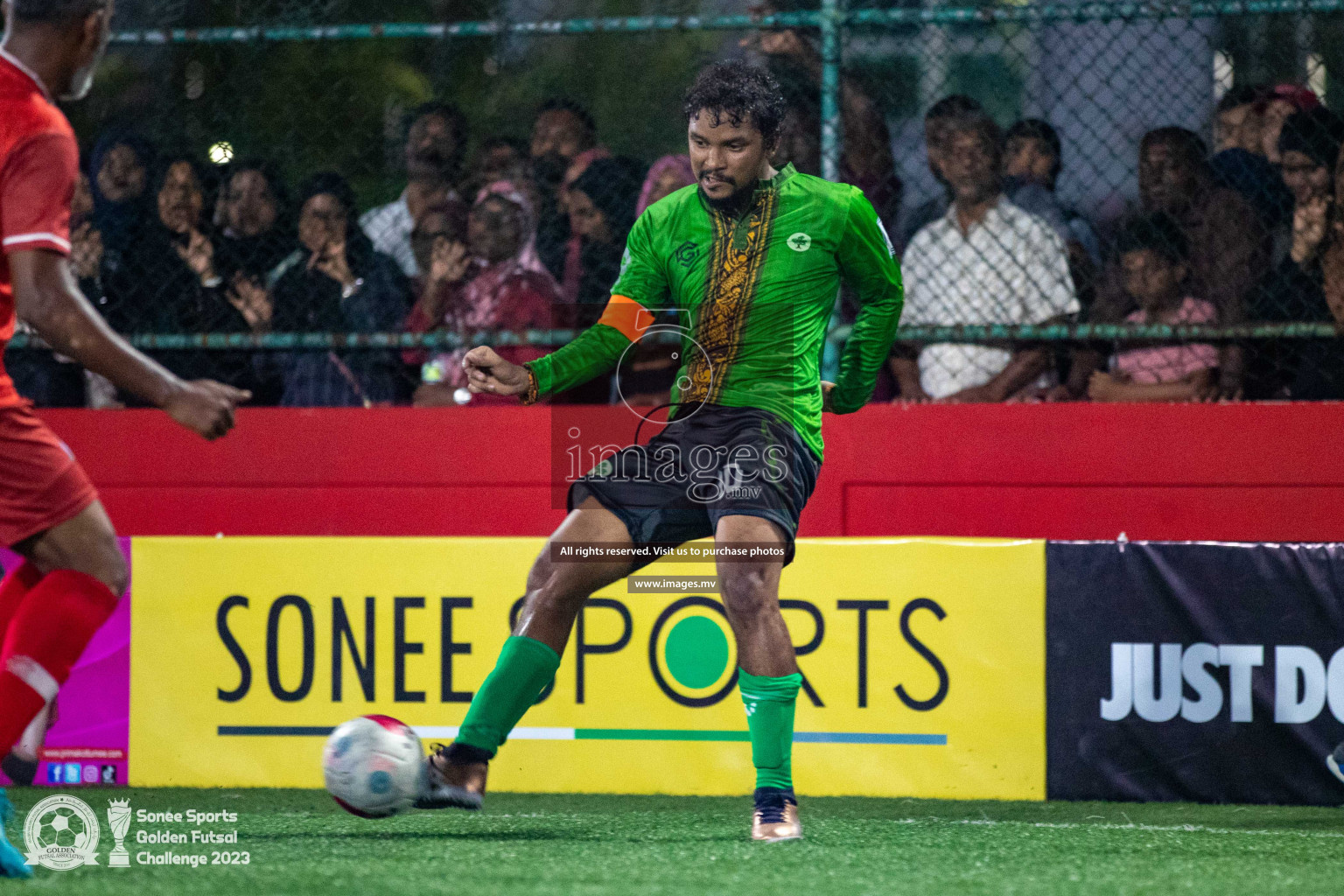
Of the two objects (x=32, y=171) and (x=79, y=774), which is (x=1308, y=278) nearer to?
(x=32, y=171)

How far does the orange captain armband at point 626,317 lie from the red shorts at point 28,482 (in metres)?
1.55

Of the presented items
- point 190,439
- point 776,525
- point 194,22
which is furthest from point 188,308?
point 776,525

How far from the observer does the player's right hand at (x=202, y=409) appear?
10.4 ft

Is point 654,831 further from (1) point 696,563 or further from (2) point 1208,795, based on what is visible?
(2) point 1208,795

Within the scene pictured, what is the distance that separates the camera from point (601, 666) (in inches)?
210

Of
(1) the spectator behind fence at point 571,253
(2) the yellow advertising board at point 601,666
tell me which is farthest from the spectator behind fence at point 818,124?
(2) the yellow advertising board at point 601,666

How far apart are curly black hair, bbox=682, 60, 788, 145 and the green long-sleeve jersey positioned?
0.59 feet

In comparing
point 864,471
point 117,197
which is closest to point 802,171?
point 864,471

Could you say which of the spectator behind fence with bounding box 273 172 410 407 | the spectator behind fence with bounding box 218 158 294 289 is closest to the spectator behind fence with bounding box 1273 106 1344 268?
the spectator behind fence with bounding box 273 172 410 407

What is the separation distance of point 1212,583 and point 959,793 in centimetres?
105

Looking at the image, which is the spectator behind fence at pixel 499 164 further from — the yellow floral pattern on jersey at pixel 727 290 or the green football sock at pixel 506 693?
the green football sock at pixel 506 693

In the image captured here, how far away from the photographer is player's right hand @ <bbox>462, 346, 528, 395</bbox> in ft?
13.2

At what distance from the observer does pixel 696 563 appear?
5.39 m

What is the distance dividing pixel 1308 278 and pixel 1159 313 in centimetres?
52
